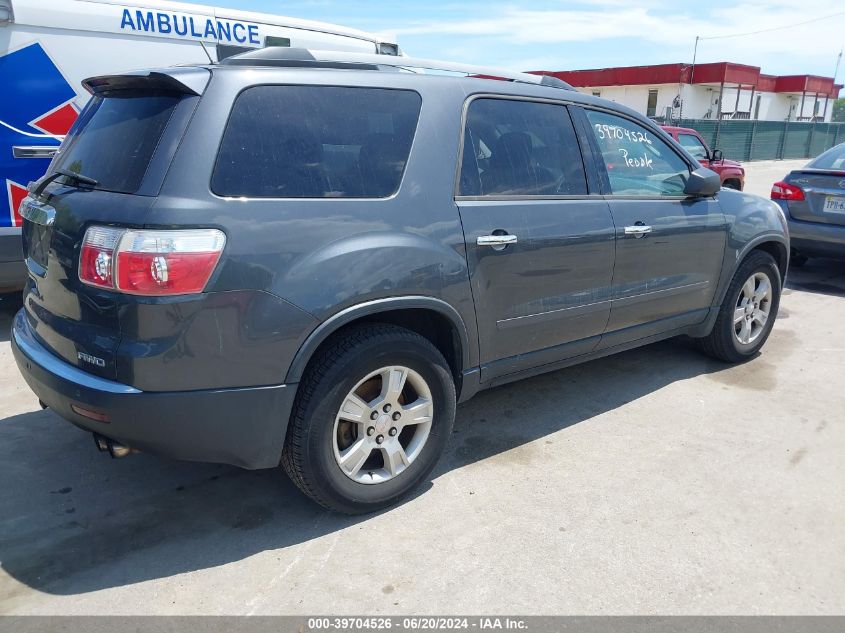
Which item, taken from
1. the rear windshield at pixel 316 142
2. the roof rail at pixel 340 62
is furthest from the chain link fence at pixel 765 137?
the rear windshield at pixel 316 142

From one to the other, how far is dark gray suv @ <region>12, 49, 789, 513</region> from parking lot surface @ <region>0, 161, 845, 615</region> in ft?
1.18

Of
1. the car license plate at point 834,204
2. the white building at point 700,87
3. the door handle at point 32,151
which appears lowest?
the car license plate at point 834,204

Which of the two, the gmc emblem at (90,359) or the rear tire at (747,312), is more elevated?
the gmc emblem at (90,359)

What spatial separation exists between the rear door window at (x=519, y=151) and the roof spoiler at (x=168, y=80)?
121cm

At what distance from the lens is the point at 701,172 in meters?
4.38

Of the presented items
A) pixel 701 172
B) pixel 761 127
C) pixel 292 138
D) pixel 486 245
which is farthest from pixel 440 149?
pixel 761 127

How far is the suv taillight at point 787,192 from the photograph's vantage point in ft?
25.0

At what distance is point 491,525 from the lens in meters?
3.06

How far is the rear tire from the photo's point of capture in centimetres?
488

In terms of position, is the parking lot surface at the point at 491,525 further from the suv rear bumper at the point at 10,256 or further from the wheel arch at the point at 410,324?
the suv rear bumper at the point at 10,256

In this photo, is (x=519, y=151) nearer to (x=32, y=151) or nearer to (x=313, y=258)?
(x=313, y=258)

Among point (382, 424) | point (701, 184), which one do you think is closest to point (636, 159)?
point (701, 184)

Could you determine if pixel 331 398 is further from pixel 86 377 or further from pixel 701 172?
pixel 701 172

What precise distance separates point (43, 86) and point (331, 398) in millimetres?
3960
